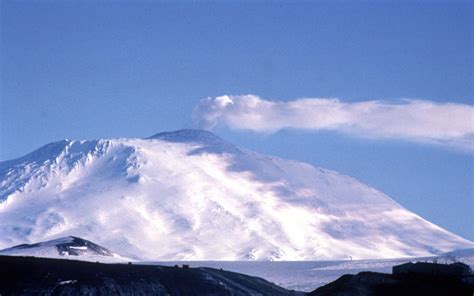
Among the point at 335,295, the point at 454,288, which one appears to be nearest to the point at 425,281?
the point at 454,288

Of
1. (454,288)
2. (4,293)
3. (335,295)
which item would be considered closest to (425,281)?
(454,288)

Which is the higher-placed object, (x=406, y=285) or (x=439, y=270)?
(x=439, y=270)

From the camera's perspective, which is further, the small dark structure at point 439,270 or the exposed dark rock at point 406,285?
the small dark structure at point 439,270

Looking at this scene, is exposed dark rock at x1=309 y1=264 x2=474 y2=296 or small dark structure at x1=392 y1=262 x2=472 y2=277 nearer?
exposed dark rock at x1=309 y1=264 x2=474 y2=296

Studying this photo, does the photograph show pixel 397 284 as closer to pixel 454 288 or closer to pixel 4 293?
pixel 454 288

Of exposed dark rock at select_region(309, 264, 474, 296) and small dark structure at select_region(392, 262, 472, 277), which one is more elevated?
small dark structure at select_region(392, 262, 472, 277)

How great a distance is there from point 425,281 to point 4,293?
84.5 m

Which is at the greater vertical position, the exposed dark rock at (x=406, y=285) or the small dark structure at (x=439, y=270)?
the small dark structure at (x=439, y=270)

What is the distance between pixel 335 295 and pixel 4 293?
73633mm

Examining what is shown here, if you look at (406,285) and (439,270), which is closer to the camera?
(406,285)

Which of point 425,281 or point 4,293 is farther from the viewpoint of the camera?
point 4,293

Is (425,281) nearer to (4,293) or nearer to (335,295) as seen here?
(335,295)

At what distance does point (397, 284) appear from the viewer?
167 metres

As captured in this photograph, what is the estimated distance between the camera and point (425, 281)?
16975cm
